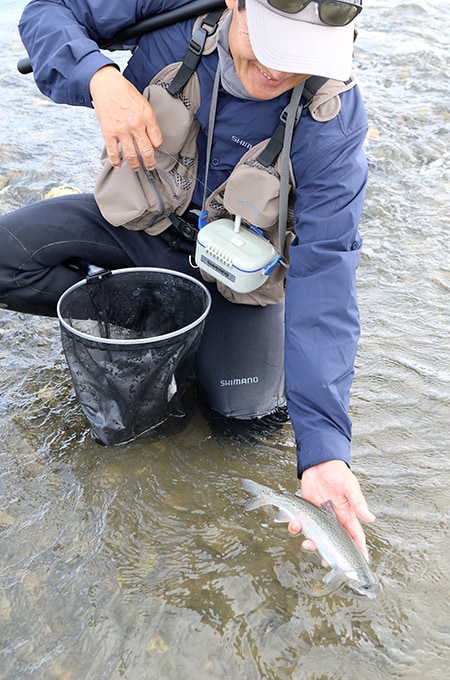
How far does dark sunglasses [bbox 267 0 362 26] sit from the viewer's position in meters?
2.54

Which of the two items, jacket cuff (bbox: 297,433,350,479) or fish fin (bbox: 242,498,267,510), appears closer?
jacket cuff (bbox: 297,433,350,479)

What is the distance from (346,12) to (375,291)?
93.9 inches

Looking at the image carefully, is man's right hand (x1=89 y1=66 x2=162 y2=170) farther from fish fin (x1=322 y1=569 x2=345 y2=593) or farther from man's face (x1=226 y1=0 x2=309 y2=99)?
fish fin (x1=322 y1=569 x2=345 y2=593)

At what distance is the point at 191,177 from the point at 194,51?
570 mm

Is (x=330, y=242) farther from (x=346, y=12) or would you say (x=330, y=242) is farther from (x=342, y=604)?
(x=342, y=604)

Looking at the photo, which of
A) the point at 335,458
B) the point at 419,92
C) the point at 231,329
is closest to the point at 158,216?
the point at 231,329

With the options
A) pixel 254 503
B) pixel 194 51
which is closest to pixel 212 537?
pixel 254 503

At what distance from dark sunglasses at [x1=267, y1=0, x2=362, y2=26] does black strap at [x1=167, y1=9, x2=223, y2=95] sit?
582mm

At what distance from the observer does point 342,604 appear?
9.21 ft

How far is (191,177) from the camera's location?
343 cm

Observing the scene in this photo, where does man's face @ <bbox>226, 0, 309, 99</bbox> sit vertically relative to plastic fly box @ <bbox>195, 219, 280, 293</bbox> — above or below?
above

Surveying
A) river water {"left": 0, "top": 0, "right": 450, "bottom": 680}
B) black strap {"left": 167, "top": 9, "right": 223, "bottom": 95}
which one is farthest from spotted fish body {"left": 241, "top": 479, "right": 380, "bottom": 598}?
black strap {"left": 167, "top": 9, "right": 223, "bottom": 95}

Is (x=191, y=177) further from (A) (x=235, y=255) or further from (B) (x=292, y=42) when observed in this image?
(B) (x=292, y=42)

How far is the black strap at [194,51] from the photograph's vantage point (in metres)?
3.09
